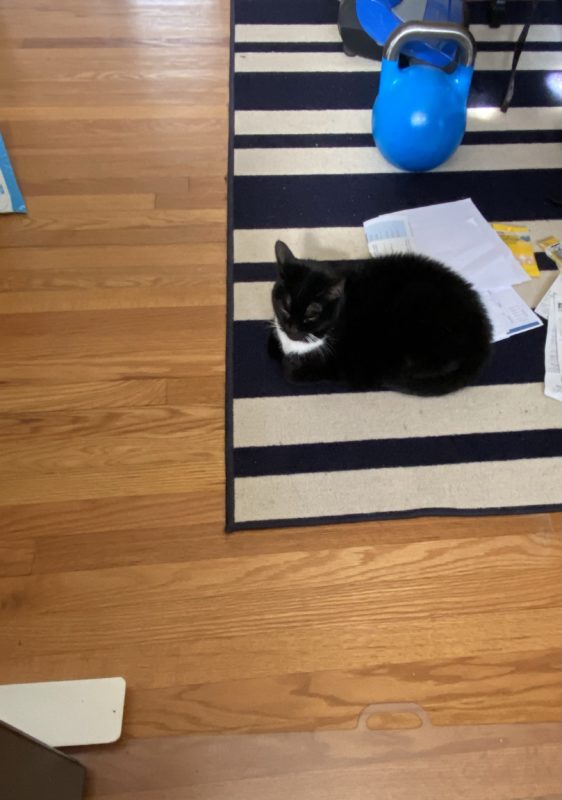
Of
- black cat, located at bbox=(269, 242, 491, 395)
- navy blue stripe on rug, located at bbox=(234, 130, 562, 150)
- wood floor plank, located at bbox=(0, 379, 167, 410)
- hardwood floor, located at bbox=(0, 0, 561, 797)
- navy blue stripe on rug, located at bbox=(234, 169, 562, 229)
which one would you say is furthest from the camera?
navy blue stripe on rug, located at bbox=(234, 130, 562, 150)

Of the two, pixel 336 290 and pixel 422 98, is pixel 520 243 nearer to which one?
pixel 422 98

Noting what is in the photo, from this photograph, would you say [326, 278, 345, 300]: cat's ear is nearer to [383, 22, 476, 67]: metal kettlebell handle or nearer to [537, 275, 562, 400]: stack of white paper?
[537, 275, 562, 400]: stack of white paper

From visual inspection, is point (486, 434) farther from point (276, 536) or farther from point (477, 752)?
point (477, 752)

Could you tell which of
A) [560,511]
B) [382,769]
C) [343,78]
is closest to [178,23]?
[343,78]

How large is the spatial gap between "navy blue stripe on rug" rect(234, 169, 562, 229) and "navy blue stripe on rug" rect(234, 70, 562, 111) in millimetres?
309

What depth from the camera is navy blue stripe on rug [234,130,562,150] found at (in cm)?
179

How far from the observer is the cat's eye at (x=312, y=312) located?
1196 mm

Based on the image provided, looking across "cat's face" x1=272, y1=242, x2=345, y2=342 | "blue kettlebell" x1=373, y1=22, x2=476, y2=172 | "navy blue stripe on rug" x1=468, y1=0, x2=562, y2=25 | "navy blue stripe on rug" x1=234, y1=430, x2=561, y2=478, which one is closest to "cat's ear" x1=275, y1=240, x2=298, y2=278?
"cat's face" x1=272, y1=242, x2=345, y2=342

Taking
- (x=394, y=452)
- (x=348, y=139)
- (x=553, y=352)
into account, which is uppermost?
(x=348, y=139)

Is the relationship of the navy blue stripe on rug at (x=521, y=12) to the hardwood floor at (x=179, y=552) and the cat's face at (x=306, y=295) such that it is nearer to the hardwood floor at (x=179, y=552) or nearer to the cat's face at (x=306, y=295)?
the hardwood floor at (x=179, y=552)

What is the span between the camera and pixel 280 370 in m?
1.42

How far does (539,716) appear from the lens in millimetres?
1084

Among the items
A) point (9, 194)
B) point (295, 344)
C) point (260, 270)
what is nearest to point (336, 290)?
point (295, 344)

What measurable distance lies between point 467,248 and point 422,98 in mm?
399
